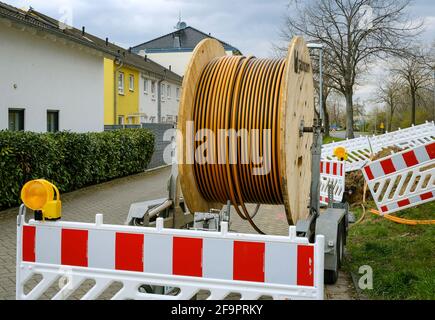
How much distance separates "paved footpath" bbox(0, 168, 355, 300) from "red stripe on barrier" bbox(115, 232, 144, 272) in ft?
8.65

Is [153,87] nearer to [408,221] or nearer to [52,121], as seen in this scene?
[52,121]

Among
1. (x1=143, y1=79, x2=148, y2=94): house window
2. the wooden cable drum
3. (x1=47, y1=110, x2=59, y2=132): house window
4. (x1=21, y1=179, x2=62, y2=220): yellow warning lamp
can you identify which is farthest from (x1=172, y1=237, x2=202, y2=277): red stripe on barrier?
(x1=143, y1=79, x2=148, y2=94): house window

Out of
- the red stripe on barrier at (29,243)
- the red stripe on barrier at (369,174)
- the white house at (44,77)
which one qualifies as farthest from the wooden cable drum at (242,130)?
the white house at (44,77)

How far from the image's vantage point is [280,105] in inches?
202

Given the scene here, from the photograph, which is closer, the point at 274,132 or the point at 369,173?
the point at 274,132

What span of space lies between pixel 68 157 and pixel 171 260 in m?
10.8

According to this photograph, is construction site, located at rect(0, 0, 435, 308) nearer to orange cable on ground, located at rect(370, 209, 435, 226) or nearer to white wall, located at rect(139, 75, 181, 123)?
orange cable on ground, located at rect(370, 209, 435, 226)

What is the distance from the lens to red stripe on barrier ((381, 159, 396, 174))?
851 centimetres

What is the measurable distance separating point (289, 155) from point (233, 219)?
5632 mm

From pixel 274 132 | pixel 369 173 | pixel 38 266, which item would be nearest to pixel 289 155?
pixel 274 132

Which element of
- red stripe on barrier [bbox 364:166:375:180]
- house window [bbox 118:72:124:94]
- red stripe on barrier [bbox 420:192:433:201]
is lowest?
red stripe on barrier [bbox 420:192:433:201]

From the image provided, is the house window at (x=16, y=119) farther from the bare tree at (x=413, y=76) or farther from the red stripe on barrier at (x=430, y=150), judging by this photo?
the bare tree at (x=413, y=76)
